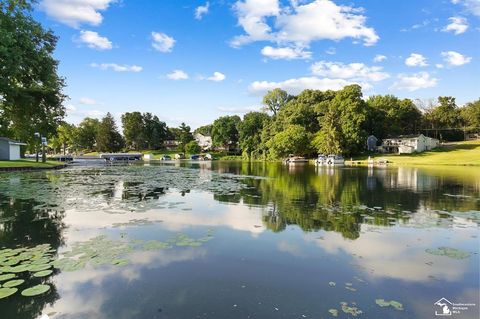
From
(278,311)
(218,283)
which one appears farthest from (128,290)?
(278,311)

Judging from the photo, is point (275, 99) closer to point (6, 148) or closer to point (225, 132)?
point (225, 132)

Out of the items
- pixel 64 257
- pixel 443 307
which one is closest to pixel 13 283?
pixel 64 257

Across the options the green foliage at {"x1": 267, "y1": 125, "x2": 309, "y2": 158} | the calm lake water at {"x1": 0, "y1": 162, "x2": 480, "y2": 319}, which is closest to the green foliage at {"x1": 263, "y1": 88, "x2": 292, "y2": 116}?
the green foliage at {"x1": 267, "y1": 125, "x2": 309, "y2": 158}

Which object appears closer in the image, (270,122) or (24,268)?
(24,268)

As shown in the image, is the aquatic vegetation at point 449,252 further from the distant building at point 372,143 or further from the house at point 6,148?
the distant building at point 372,143

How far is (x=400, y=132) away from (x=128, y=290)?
345 ft

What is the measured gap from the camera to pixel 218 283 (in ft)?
22.3

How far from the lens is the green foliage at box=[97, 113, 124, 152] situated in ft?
410

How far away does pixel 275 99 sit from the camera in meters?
109

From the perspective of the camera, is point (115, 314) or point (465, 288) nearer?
point (115, 314)

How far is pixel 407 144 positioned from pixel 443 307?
3418 inches

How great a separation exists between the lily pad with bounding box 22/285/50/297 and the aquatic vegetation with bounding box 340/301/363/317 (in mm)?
5597

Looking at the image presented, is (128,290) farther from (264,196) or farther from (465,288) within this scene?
(264,196)

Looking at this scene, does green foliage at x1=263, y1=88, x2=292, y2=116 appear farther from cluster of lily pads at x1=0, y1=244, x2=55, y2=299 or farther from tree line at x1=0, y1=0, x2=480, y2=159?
cluster of lily pads at x1=0, y1=244, x2=55, y2=299
